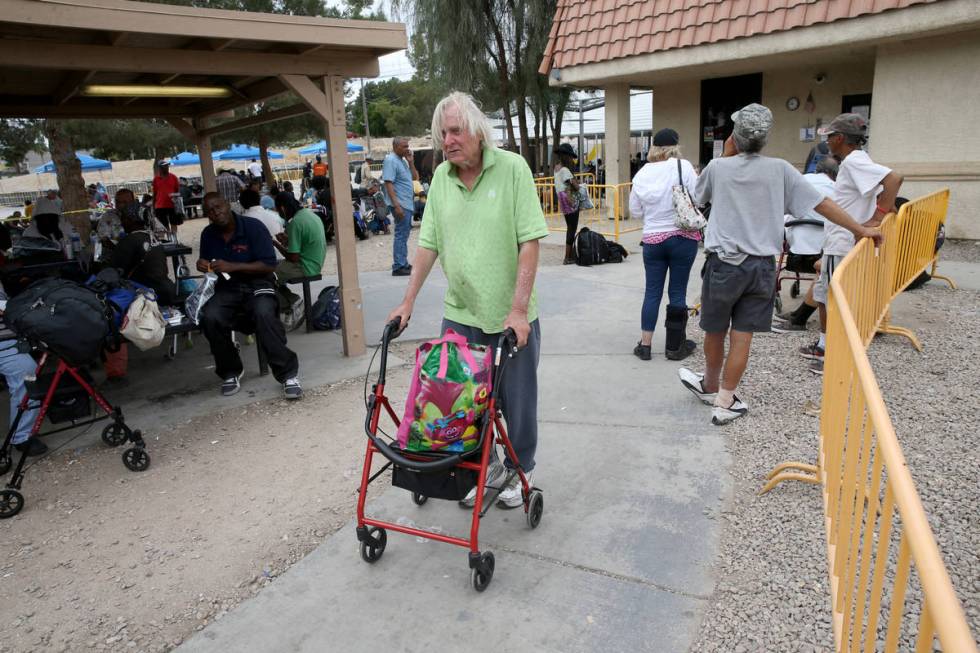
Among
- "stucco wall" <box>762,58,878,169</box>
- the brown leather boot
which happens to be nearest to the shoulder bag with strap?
the brown leather boot

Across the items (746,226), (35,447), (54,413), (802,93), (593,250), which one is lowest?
(35,447)

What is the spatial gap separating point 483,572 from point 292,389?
2.83 meters

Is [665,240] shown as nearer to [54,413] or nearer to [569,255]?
[54,413]

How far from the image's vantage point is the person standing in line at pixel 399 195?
31.1 ft

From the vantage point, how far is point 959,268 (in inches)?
326

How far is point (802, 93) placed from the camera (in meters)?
12.2

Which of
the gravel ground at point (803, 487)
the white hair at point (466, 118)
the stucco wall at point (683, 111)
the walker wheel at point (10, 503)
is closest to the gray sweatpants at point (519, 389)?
the white hair at point (466, 118)

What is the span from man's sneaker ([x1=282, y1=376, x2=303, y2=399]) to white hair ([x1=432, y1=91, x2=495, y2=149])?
2772mm

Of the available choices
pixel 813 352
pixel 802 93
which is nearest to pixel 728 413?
pixel 813 352

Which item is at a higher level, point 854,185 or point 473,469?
point 854,185

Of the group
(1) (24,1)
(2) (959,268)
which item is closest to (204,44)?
(1) (24,1)

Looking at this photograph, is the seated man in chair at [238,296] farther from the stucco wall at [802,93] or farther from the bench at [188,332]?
the stucco wall at [802,93]

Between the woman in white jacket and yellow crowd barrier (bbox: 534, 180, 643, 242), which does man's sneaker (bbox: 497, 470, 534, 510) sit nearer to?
the woman in white jacket

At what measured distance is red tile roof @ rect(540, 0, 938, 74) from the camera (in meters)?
9.41
